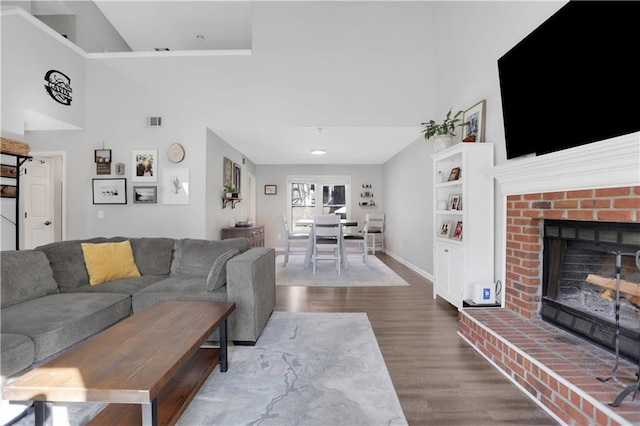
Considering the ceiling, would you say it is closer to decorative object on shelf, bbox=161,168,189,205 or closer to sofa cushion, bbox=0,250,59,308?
decorative object on shelf, bbox=161,168,189,205

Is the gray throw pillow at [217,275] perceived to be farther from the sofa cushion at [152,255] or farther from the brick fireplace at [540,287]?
the brick fireplace at [540,287]

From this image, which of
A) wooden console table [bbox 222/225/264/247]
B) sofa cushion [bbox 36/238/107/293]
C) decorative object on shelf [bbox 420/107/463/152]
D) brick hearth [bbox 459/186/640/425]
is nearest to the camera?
brick hearth [bbox 459/186/640/425]

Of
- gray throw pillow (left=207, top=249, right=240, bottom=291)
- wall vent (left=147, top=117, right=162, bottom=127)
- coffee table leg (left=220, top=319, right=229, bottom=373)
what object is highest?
wall vent (left=147, top=117, right=162, bottom=127)

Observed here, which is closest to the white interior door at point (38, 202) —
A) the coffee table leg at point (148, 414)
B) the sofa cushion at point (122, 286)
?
the sofa cushion at point (122, 286)

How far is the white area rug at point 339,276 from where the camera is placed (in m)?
4.26

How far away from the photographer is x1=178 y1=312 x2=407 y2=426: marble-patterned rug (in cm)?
151

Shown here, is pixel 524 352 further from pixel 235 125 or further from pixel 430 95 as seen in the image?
pixel 235 125

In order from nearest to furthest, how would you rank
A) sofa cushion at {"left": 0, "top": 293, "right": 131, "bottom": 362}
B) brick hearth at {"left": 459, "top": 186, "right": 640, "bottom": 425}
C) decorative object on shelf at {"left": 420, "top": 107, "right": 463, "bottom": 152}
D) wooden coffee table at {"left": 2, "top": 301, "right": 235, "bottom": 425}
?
wooden coffee table at {"left": 2, "top": 301, "right": 235, "bottom": 425}, brick hearth at {"left": 459, "top": 186, "right": 640, "bottom": 425}, sofa cushion at {"left": 0, "top": 293, "right": 131, "bottom": 362}, decorative object on shelf at {"left": 420, "top": 107, "right": 463, "bottom": 152}

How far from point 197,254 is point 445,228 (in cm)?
279

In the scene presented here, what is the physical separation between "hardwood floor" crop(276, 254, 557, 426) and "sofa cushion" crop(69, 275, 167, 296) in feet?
4.29

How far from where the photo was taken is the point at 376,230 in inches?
300

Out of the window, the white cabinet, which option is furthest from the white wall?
the white cabinet

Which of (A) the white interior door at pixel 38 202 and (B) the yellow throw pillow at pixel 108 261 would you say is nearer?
(B) the yellow throw pillow at pixel 108 261

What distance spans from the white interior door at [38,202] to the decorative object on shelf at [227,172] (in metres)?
2.62
